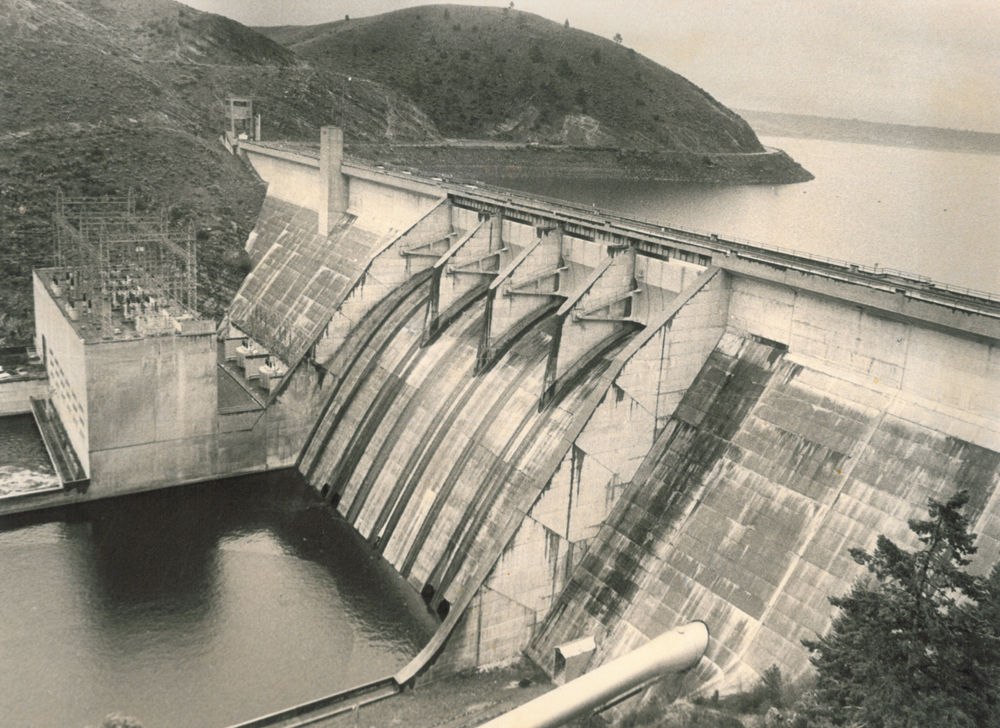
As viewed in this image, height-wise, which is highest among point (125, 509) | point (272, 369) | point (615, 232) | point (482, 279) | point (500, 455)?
point (615, 232)

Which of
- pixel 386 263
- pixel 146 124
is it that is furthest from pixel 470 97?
pixel 386 263

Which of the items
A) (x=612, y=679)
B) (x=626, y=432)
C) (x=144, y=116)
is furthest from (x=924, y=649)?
(x=144, y=116)

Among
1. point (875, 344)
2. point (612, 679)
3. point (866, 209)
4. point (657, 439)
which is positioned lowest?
point (612, 679)

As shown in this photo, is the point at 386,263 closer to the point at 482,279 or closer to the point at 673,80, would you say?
the point at 482,279

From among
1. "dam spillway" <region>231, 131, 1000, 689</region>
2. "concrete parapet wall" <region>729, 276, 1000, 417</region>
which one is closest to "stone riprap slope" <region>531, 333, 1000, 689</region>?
"dam spillway" <region>231, 131, 1000, 689</region>

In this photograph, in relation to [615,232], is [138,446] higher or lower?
lower

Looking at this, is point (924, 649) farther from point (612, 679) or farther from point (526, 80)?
point (526, 80)

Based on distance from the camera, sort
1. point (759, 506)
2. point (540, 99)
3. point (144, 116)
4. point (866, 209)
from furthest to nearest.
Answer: point (540, 99) < point (866, 209) < point (144, 116) < point (759, 506)

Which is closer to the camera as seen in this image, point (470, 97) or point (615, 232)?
point (615, 232)

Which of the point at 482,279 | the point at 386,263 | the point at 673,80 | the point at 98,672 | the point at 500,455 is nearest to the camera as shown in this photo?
the point at 98,672
